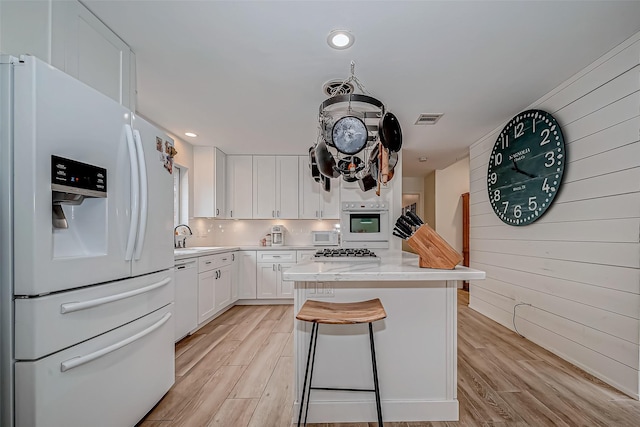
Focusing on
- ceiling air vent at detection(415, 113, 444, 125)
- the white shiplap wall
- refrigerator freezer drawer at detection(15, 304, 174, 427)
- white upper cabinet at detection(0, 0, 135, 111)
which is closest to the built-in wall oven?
ceiling air vent at detection(415, 113, 444, 125)

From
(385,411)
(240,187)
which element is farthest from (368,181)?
(240,187)

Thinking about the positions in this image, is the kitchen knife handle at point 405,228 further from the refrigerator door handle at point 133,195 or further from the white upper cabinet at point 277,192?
the white upper cabinet at point 277,192

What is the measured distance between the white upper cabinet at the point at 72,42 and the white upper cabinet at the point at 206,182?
7.91 feet

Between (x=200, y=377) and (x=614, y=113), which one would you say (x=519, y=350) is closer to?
(x=614, y=113)

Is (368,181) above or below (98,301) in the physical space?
above

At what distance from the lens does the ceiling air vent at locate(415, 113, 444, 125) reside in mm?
3279

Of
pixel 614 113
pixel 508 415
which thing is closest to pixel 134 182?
pixel 508 415

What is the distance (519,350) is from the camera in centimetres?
288

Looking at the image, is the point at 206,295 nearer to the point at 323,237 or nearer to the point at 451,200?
the point at 323,237

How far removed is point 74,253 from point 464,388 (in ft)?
8.25

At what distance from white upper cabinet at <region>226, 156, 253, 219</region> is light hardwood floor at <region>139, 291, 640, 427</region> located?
6.93ft

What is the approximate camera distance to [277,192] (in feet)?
16.3

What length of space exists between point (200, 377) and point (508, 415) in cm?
213

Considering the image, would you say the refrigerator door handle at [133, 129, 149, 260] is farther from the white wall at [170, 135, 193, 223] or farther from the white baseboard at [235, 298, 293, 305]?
the white baseboard at [235, 298, 293, 305]
